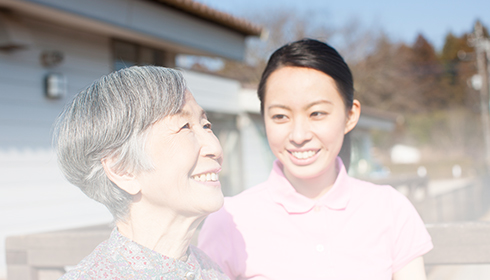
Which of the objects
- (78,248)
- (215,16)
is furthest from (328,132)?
(215,16)

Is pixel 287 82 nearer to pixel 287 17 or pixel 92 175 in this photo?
pixel 92 175

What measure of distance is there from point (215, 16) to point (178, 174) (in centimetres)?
613

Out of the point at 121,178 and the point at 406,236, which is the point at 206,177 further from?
the point at 406,236

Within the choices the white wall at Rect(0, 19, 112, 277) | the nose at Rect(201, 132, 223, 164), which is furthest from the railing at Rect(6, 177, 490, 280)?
the white wall at Rect(0, 19, 112, 277)

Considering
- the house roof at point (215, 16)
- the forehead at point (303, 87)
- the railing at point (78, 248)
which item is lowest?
the railing at point (78, 248)

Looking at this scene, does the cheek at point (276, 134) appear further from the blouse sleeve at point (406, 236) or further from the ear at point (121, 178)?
the ear at point (121, 178)

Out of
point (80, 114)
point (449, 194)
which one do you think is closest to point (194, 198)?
point (80, 114)

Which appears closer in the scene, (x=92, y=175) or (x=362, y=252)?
(x=92, y=175)

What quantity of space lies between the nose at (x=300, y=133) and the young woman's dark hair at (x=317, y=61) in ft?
0.63

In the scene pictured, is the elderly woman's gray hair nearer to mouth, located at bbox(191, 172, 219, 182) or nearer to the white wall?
mouth, located at bbox(191, 172, 219, 182)

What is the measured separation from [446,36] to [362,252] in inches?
2068

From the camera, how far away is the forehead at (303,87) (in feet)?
5.28

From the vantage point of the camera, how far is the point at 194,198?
3.80ft

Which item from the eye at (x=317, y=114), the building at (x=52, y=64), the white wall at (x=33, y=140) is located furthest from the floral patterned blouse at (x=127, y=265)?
the white wall at (x=33, y=140)
